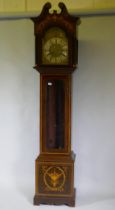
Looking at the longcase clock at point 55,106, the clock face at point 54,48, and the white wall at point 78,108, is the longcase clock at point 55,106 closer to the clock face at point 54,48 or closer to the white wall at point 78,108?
the clock face at point 54,48

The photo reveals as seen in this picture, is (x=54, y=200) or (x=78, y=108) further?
(x=78, y=108)

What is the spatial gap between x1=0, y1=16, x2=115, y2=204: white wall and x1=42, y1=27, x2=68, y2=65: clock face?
28 cm

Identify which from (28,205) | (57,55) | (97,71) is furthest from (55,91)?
(28,205)

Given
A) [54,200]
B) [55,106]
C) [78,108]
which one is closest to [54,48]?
[55,106]

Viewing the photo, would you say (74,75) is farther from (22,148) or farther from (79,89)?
(22,148)

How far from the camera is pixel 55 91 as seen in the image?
7.16 feet

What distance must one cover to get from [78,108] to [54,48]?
0.58 meters

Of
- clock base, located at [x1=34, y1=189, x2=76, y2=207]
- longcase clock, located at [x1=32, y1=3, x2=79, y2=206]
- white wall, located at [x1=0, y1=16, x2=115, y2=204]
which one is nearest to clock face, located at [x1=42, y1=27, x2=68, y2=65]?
longcase clock, located at [x1=32, y1=3, x2=79, y2=206]

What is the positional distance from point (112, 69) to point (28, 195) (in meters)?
1.28

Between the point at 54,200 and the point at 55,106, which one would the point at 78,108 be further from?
the point at 54,200

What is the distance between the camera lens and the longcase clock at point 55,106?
209 centimetres

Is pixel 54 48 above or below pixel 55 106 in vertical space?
above

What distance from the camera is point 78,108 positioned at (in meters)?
→ 2.40

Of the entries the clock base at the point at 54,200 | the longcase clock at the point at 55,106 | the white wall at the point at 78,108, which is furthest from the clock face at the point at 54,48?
the clock base at the point at 54,200
